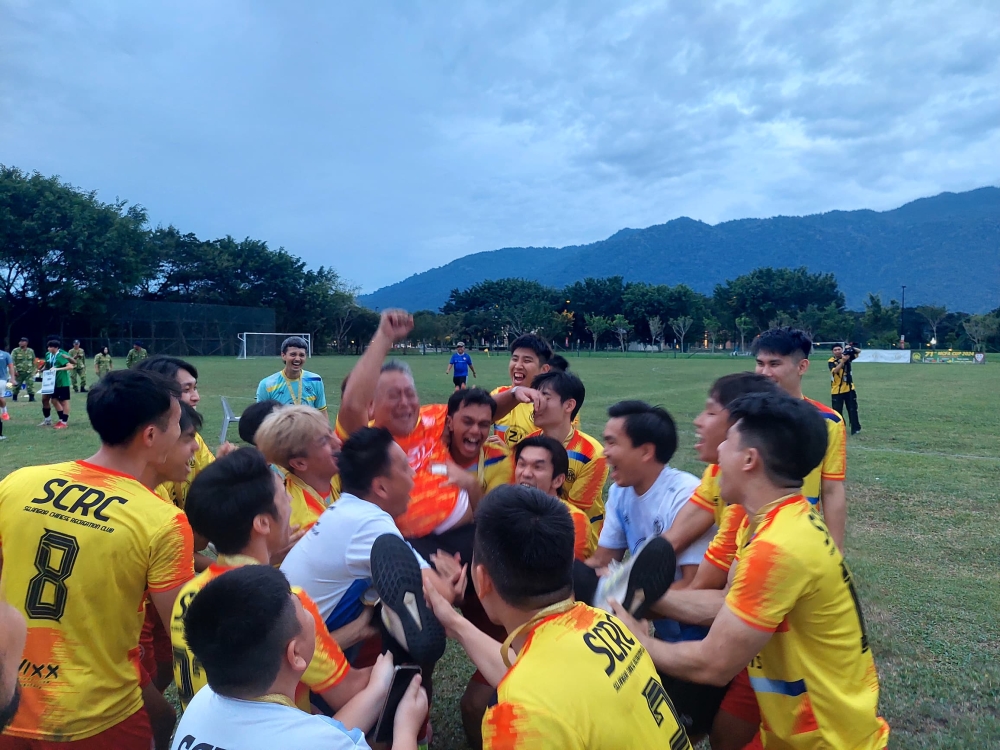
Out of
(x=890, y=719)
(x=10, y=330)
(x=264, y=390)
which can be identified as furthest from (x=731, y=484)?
(x=10, y=330)

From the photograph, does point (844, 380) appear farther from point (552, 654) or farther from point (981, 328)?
point (981, 328)

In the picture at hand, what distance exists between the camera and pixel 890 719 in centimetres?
370

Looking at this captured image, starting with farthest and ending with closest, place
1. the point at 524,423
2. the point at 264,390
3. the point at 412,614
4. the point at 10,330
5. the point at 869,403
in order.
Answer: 1. the point at 10,330
2. the point at 869,403
3. the point at 264,390
4. the point at 524,423
5. the point at 412,614

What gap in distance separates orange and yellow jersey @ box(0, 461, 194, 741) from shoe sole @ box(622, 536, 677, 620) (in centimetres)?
164

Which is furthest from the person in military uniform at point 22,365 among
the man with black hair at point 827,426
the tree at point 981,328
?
the tree at point 981,328

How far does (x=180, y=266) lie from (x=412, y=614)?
222 feet

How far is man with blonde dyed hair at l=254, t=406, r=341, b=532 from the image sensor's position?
3344 mm

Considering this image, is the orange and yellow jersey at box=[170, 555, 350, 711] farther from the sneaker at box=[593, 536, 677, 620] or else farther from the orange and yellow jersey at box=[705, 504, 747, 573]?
the orange and yellow jersey at box=[705, 504, 747, 573]

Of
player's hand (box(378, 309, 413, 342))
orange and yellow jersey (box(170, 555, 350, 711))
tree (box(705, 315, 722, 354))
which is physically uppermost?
tree (box(705, 315, 722, 354))

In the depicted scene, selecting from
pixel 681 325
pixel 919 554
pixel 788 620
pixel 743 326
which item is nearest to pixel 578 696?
pixel 788 620

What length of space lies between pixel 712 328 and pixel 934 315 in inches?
1053

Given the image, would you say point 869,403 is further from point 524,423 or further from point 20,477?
point 20,477

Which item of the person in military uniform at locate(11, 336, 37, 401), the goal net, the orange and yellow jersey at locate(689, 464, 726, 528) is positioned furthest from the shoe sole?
the goal net

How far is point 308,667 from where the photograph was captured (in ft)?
6.50
